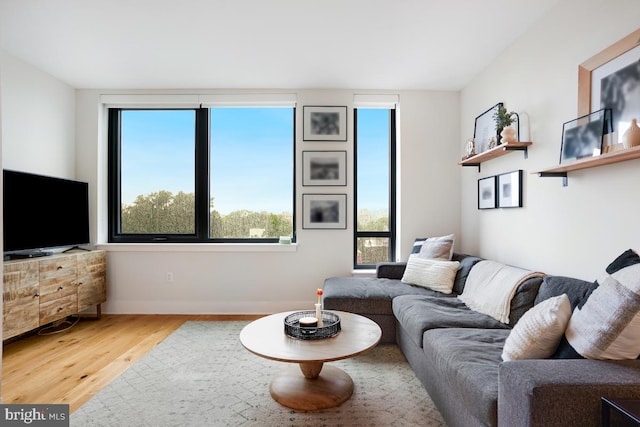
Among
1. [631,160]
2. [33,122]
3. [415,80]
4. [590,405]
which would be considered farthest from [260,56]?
[590,405]

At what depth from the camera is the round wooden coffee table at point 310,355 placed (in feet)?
5.69

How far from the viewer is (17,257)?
2.88 meters

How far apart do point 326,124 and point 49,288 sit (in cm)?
320

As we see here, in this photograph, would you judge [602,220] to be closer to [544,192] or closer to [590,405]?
[544,192]

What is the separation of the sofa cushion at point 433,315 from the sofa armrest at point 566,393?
0.93m

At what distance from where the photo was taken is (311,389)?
6.49 ft

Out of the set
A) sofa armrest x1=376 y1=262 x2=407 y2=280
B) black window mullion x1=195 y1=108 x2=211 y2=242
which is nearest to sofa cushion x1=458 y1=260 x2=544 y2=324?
sofa armrest x1=376 y1=262 x2=407 y2=280

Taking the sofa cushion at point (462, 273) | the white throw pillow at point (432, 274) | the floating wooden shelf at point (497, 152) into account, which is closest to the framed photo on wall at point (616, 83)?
the floating wooden shelf at point (497, 152)

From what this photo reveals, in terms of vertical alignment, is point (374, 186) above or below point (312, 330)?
above

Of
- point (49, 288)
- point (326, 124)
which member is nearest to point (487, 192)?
point (326, 124)

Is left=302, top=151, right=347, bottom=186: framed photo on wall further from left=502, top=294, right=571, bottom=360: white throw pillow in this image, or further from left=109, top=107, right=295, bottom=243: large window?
left=502, top=294, right=571, bottom=360: white throw pillow

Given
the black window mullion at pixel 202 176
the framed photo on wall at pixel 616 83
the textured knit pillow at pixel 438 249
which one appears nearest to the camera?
the framed photo on wall at pixel 616 83

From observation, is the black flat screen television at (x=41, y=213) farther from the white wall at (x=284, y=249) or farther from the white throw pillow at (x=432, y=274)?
the white throw pillow at (x=432, y=274)

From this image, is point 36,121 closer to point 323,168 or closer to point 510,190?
point 323,168
